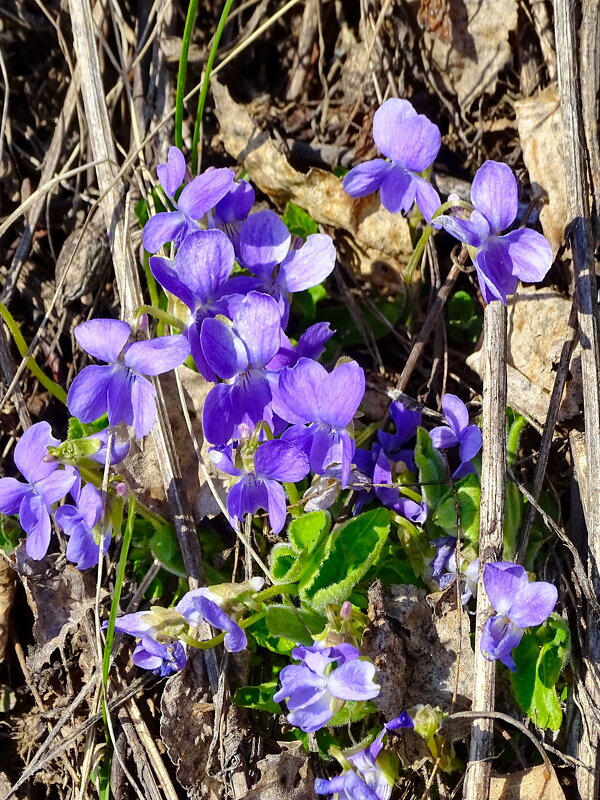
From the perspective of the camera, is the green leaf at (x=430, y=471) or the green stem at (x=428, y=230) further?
the green leaf at (x=430, y=471)

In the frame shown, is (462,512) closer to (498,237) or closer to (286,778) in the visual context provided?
(498,237)

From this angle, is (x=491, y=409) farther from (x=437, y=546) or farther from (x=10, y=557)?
(x=10, y=557)

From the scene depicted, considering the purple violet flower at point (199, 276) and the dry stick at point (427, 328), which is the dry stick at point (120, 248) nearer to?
the purple violet flower at point (199, 276)

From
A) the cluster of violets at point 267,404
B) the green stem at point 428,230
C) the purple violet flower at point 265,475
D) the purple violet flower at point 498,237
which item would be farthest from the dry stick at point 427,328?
the purple violet flower at point 265,475

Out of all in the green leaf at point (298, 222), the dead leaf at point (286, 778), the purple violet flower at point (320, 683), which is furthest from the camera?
the green leaf at point (298, 222)

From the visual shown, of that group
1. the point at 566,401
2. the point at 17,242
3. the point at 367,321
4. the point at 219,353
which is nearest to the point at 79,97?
the point at 17,242

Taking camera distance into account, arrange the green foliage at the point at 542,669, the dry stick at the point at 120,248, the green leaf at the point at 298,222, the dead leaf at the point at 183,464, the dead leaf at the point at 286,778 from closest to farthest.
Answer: the green foliage at the point at 542,669, the dead leaf at the point at 286,778, the dry stick at the point at 120,248, the dead leaf at the point at 183,464, the green leaf at the point at 298,222
